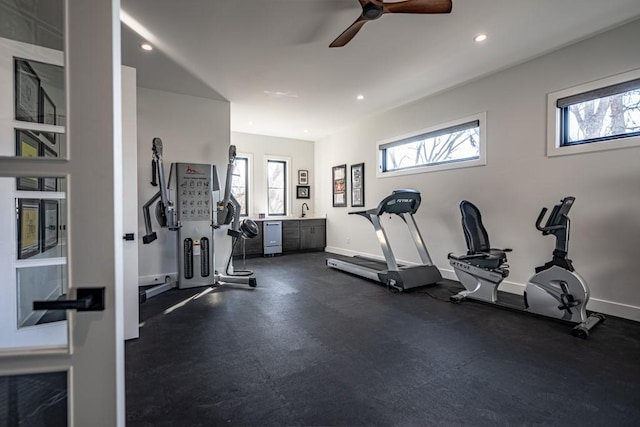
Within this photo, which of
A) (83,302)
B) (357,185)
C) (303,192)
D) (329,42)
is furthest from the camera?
(303,192)

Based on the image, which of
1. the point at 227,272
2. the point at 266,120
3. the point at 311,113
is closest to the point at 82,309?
the point at 227,272

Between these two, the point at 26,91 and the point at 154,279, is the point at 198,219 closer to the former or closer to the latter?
the point at 154,279

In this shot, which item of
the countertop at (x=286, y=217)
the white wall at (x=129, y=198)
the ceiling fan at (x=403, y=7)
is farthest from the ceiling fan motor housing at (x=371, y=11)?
the countertop at (x=286, y=217)

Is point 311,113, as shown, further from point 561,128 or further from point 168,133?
point 561,128

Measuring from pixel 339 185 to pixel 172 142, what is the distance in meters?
3.84

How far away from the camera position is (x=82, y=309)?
2.46ft

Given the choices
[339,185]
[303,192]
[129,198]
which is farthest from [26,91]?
[303,192]

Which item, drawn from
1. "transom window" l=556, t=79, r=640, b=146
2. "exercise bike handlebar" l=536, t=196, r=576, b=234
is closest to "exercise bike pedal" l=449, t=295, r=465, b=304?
"exercise bike handlebar" l=536, t=196, r=576, b=234

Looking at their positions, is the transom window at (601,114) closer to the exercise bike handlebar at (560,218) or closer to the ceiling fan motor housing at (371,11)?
the exercise bike handlebar at (560,218)

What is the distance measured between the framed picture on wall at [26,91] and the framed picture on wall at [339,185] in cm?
630

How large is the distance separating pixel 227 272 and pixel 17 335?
422 cm

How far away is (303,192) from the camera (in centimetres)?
802

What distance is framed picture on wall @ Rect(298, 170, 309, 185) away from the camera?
26.2 ft

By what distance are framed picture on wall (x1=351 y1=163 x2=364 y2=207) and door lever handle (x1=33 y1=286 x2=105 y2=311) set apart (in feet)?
19.8
